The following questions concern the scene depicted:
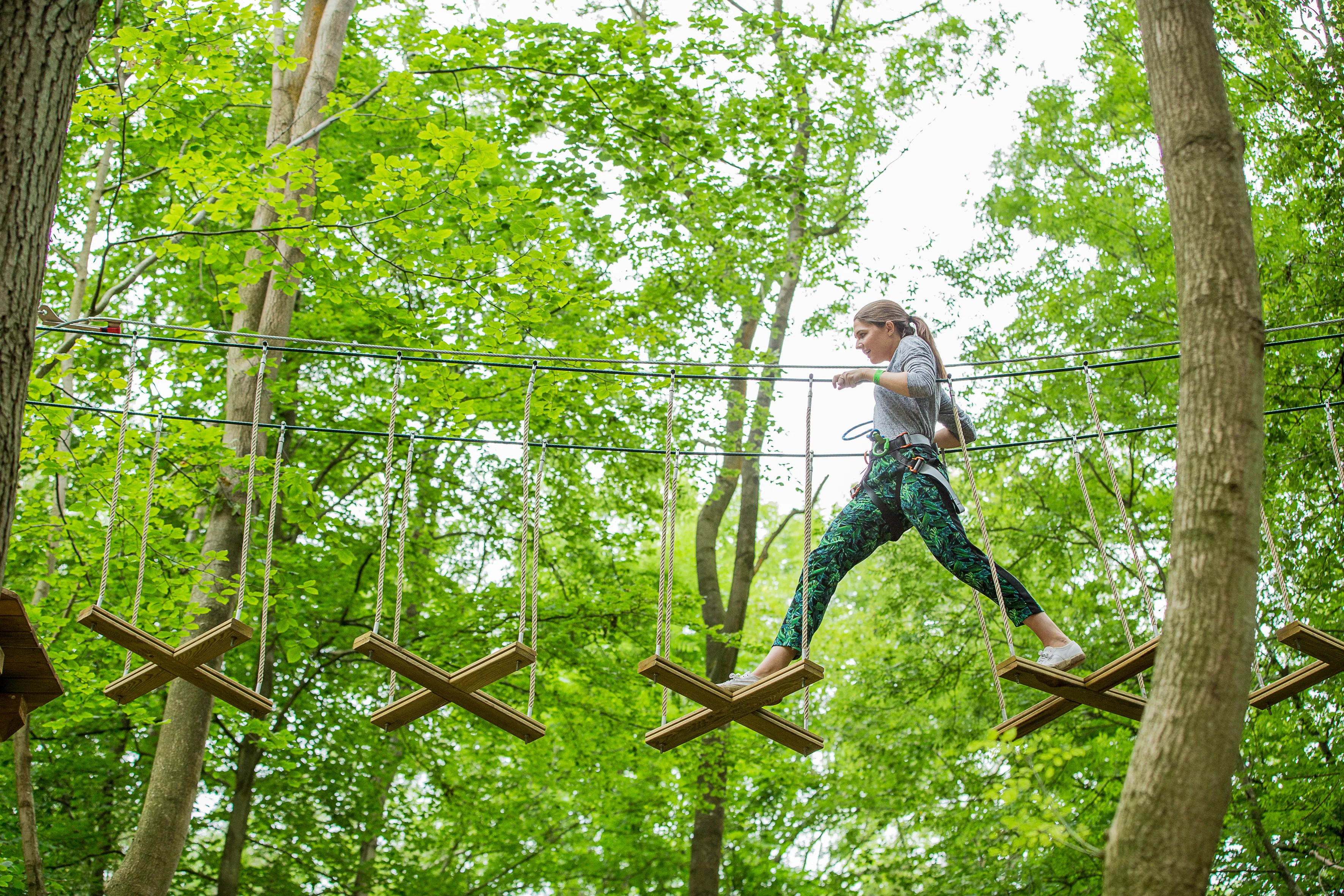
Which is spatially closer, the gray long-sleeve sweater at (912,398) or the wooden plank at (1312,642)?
the wooden plank at (1312,642)

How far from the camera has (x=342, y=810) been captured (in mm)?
9445

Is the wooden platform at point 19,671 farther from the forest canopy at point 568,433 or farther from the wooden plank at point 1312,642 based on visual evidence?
the wooden plank at point 1312,642

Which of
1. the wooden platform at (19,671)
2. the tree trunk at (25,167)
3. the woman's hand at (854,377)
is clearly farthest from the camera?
the woman's hand at (854,377)

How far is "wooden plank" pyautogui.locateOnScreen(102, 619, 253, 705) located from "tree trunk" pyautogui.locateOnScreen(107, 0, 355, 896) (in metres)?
1.76

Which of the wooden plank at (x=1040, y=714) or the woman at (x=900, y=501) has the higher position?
the woman at (x=900, y=501)

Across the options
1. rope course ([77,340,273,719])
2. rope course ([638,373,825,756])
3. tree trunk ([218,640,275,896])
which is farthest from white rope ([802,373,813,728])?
tree trunk ([218,640,275,896])

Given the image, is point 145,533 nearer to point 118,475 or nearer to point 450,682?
point 118,475

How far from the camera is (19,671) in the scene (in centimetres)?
402

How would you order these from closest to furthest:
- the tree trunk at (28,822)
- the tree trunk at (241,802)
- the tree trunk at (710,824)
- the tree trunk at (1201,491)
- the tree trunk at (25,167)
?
the tree trunk at (1201,491) → the tree trunk at (25,167) → the tree trunk at (28,822) → the tree trunk at (241,802) → the tree trunk at (710,824)

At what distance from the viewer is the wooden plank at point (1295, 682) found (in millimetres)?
4078

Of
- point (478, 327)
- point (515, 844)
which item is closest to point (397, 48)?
point (478, 327)

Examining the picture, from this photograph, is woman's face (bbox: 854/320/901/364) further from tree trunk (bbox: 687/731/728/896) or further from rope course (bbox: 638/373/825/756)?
tree trunk (bbox: 687/731/728/896)

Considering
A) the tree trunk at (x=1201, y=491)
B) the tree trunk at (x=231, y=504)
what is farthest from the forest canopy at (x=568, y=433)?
the tree trunk at (x=1201, y=491)

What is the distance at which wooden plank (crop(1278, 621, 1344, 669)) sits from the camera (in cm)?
386
